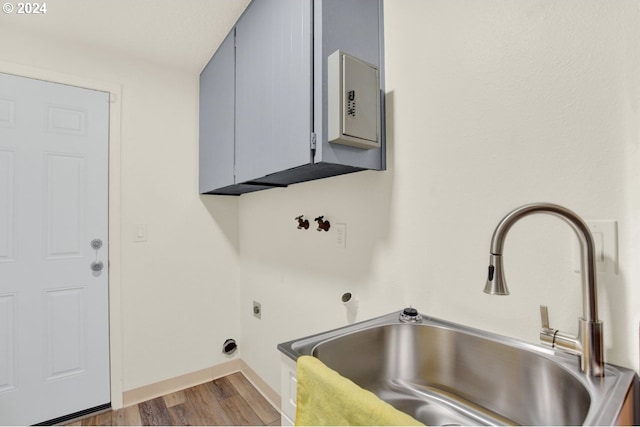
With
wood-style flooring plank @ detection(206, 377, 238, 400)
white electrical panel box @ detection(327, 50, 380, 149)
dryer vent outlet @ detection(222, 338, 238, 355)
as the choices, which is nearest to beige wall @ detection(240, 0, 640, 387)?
white electrical panel box @ detection(327, 50, 380, 149)

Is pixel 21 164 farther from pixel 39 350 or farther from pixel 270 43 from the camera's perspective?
pixel 270 43

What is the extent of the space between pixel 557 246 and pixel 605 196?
16cm

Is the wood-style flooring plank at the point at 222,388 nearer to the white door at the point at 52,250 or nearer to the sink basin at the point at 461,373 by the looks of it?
the white door at the point at 52,250

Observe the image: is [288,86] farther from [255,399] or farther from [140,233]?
[255,399]

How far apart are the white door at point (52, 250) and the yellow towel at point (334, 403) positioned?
1822mm

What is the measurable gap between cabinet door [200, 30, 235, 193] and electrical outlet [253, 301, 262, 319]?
0.86 meters

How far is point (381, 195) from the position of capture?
4.34 ft

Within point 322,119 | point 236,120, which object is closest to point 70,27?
point 236,120

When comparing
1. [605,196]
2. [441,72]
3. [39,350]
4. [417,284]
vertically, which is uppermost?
[441,72]

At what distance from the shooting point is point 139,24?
1.79 m

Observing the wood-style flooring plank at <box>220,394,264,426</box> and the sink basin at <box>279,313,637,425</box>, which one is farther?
the wood-style flooring plank at <box>220,394,264,426</box>

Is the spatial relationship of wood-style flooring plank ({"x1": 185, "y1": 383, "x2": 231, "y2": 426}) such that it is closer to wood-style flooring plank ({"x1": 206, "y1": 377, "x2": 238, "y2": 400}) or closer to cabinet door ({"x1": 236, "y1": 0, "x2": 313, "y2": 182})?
wood-style flooring plank ({"x1": 206, "y1": 377, "x2": 238, "y2": 400})

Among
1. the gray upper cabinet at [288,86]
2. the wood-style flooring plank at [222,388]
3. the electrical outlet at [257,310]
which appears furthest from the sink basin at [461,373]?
the wood-style flooring plank at [222,388]

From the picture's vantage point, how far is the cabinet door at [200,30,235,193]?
1.81 meters
